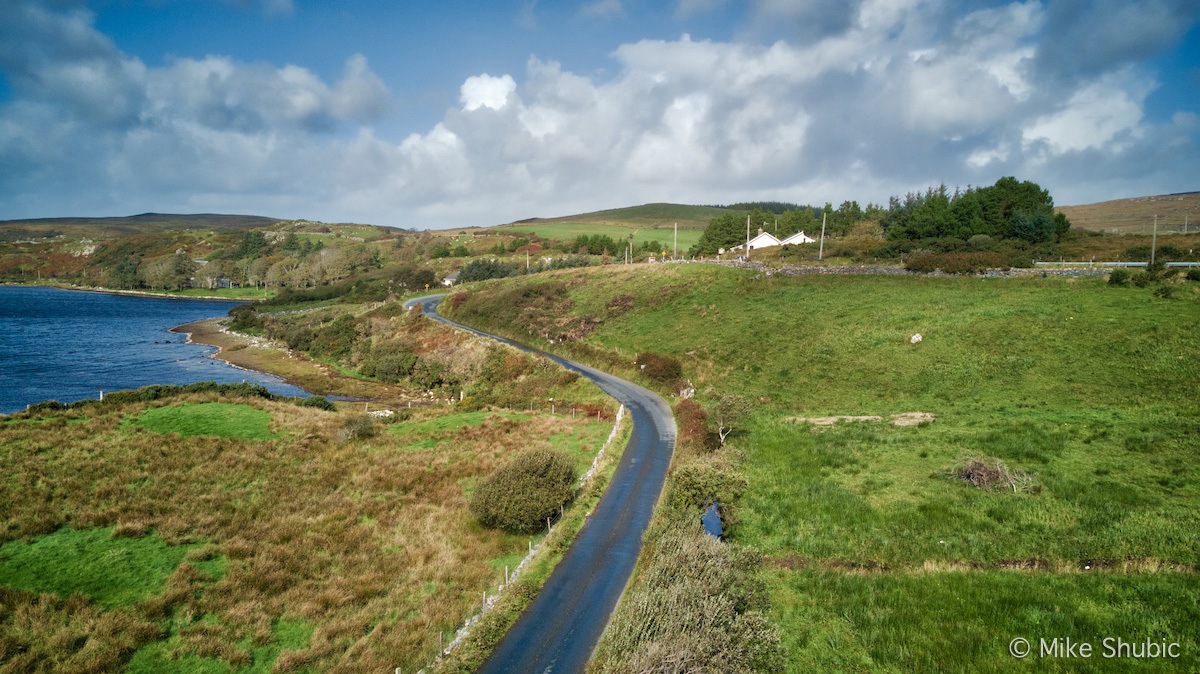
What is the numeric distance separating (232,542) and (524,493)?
11.5 metres

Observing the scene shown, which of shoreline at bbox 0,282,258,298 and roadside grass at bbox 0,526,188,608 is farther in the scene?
shoreline at bbox 0,282,258,298

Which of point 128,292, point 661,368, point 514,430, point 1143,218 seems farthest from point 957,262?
point 128,292

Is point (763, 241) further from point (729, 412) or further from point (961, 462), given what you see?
point (961, 462)

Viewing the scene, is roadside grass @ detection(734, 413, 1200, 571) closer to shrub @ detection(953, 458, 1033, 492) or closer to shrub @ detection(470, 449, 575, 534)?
shrub @ detection(953, 458, 1033, 492)

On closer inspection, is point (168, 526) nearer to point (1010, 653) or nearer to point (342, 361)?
point (1010, 653)

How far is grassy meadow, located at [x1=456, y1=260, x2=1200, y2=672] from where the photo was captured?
1594 cm

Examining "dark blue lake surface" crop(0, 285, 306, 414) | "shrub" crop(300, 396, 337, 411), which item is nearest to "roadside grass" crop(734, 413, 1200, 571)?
"shrub" crop(300, 396, 337, 411)

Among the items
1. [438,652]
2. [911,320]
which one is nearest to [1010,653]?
[438,652]

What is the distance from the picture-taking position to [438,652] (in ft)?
51.4

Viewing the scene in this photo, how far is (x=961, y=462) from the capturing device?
87.9ft

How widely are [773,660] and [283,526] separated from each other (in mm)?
20304

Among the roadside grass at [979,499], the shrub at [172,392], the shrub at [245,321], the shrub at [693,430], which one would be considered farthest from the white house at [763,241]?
the shrub at [245,321]

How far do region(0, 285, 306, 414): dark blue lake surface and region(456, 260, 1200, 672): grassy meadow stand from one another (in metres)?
47.6

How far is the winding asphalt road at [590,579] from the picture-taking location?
15766 millimetres
